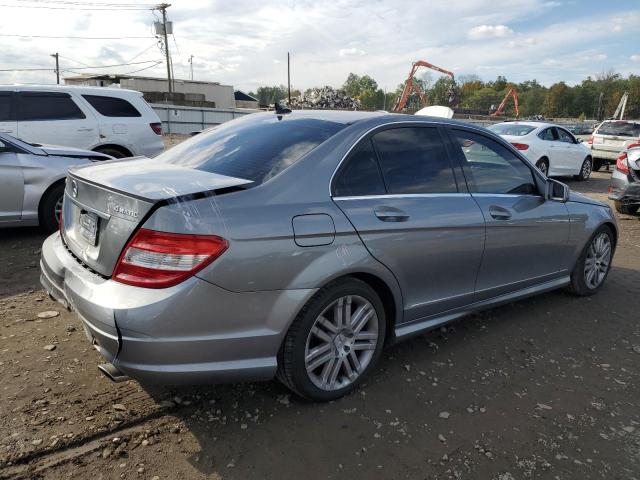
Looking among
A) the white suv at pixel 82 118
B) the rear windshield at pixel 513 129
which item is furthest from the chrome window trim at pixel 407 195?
the rear windshield at pixel 513 129

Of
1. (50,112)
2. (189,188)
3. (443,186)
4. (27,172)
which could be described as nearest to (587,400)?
(443,186)

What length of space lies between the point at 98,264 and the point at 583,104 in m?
118

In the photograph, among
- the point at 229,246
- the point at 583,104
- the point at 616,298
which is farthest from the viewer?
the point at 583,104

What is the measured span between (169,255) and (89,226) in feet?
2.37

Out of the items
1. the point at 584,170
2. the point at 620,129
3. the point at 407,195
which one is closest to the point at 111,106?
the point at 407,195

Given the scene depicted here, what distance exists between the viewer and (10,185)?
5.73 m

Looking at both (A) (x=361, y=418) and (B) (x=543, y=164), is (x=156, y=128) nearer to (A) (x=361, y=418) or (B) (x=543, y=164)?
(A) (x=361, y=418)

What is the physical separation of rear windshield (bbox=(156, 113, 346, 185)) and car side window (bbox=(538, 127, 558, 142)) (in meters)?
11.0

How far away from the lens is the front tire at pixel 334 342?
8.94 ft

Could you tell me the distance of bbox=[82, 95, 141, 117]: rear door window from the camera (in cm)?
865

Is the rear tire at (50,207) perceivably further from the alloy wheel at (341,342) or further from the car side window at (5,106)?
the alloy wheel at (341,342)

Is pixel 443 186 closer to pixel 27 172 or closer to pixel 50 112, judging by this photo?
pixel 27 172

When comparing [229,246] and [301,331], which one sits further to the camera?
[301,331]

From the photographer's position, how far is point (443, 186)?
11.4 feet
